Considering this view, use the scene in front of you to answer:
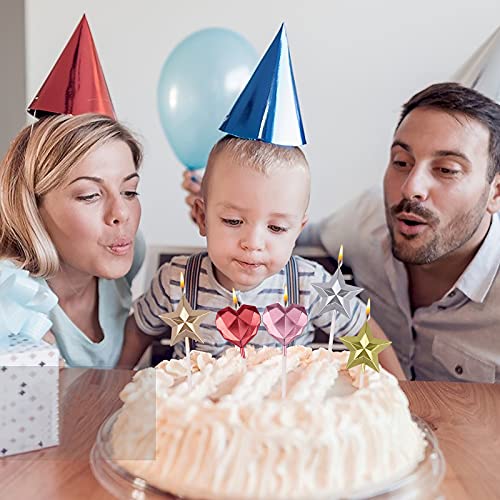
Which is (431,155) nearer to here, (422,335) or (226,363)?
(422,335)

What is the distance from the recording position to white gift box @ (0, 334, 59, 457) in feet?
3.43

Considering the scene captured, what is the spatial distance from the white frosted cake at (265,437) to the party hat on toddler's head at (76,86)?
2.40 feet

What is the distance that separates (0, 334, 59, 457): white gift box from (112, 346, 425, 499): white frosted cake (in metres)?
0.13

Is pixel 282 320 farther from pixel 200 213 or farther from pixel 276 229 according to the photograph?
pixel 200 213

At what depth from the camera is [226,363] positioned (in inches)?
42.7

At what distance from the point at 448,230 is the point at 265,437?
1032 millimetres

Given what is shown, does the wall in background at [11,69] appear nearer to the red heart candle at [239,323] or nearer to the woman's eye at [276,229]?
the woman's eye at [276,229]

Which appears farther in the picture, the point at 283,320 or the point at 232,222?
the point at 232,222

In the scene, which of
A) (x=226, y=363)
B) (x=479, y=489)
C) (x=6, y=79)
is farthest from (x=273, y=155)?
(x=6, y=79)

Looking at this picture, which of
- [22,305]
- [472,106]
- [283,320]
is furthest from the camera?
[472,106]

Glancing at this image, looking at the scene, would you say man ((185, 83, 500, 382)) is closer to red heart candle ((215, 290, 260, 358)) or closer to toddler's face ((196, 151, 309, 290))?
toddler's face ((196, 151, 309, 290))

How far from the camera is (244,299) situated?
1.55 metres

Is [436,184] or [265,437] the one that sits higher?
[436,184]

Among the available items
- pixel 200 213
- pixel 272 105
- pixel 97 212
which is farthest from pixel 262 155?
pixel 97 212
